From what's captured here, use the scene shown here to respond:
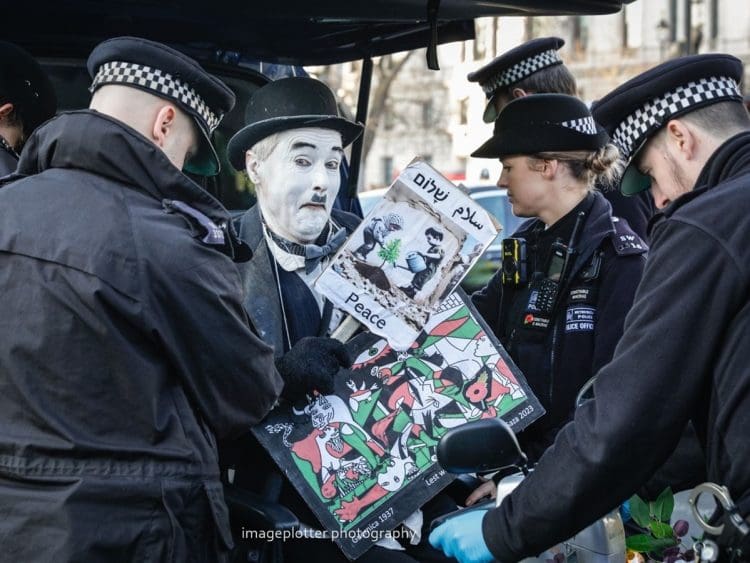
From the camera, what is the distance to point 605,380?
2.80 m

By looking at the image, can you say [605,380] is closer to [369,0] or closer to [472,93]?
[369,0]

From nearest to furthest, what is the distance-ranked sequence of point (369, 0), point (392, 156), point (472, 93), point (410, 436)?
point (410, 436)
point (369, 0)
point (472, 93)
point (392, 156)

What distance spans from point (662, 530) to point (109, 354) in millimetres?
1442

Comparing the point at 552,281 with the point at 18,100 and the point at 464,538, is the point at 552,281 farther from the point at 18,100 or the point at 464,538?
the point at 18,100

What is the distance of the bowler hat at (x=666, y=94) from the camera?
2943 millimetres

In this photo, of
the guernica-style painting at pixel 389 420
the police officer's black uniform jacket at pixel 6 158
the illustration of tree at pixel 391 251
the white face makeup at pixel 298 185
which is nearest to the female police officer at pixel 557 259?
the guernica-style painting at pixel 389 420

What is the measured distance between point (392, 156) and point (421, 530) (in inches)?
2007

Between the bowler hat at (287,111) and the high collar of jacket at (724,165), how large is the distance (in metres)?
1.45

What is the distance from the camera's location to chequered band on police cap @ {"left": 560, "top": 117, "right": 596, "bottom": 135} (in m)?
4.20

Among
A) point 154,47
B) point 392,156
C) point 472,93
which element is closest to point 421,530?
point 154,47

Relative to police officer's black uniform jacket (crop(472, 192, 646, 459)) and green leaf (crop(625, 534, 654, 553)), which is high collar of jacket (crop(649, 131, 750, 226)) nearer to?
green leaf (crop(625, 534, 654, 553))

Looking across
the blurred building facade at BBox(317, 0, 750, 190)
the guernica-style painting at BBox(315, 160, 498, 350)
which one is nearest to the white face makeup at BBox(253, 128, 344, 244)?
the guernica-style painting at BBox(315, 160, 498, 350)

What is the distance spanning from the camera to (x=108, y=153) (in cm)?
311

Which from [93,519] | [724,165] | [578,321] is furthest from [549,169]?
[93,519]
